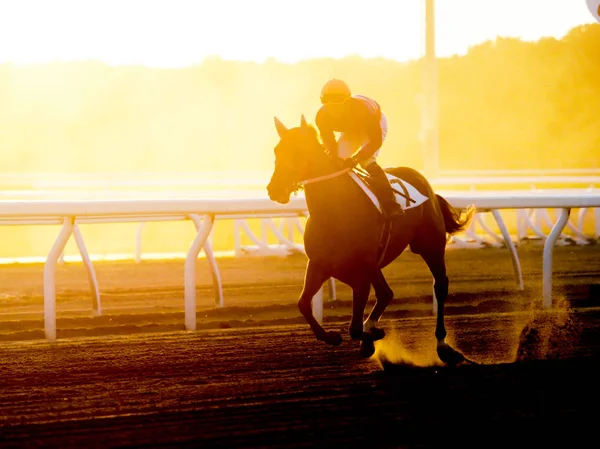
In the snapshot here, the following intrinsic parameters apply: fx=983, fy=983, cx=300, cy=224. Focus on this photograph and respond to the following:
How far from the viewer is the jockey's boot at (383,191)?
5.03 meters

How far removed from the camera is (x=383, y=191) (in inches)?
199

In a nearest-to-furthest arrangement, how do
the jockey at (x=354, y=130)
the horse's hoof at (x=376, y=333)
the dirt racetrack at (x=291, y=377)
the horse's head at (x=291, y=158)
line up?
the dirt racetrack at (x=291, y=377) → the horse's head at (x=291, y=158) → the jockey at (x=354, y=130) → the horse's hoof at (x=376, y=333)

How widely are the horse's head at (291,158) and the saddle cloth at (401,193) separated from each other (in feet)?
0.90

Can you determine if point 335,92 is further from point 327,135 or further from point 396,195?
point 396,195

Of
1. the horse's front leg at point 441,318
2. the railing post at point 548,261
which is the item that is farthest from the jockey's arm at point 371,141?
the railing post at point 548,261

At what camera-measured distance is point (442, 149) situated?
165 feet

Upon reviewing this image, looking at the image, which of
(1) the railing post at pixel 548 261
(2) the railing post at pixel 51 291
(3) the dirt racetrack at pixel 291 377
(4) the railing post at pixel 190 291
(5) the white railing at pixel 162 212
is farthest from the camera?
(1) the railing post at pixel 548 261

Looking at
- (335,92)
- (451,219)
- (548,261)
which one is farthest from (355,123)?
(548,261)

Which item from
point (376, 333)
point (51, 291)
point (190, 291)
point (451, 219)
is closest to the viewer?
point (376, 333)

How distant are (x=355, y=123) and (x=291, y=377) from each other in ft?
4.44

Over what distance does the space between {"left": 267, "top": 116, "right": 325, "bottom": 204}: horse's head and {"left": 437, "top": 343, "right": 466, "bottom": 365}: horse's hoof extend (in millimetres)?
1143

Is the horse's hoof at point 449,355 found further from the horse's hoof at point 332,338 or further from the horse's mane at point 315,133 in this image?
the horse's mane at point 315,133

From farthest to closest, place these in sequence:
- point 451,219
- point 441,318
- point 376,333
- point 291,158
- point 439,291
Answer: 1. point 451,219
2. point 439,291
3. point 441,318
4. point 376,333
5. point 291,158

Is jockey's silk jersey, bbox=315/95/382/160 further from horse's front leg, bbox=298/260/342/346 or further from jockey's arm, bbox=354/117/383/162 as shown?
horse's front leg, bbox=298/260/342/346
